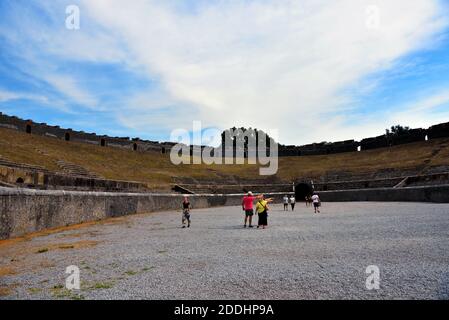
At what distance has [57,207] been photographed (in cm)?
1341

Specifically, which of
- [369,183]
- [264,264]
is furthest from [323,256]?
[369,183]

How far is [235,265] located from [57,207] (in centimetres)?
952

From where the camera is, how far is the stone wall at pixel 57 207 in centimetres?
1020

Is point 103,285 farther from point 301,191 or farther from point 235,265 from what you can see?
point 301,191

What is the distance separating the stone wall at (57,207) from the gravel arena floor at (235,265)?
2.40ft

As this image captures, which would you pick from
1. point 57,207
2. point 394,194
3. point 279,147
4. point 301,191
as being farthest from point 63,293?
point 279,147

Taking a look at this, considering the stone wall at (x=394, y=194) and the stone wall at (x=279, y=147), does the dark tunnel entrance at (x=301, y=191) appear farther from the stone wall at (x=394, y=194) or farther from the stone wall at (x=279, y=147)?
the stone wall at (x=279, y=147)

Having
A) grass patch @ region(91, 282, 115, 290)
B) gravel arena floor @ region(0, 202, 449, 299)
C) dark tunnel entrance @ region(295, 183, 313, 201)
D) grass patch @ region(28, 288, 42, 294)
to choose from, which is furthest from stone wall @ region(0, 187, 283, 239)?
dark tunnel entrance @ region(295, 183, 313, 201)

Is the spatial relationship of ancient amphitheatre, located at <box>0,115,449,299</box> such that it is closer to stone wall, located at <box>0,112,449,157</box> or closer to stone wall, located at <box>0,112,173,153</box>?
stone wall, located at <box>0,112,173,153</box>

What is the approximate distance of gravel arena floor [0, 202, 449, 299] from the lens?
4852 millimetres
